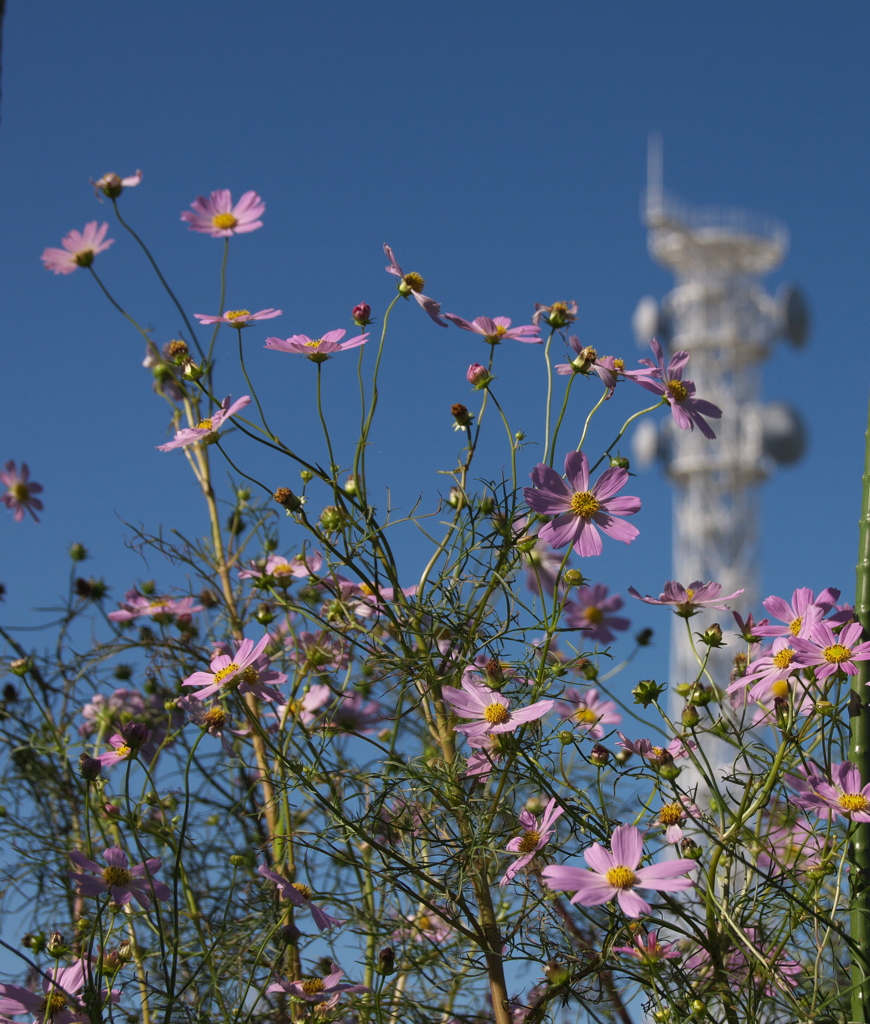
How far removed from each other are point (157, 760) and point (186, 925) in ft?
0.53

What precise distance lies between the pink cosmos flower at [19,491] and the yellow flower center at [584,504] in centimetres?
79

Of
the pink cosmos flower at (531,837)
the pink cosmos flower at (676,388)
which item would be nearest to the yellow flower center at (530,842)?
the pink cosmos flower at (531,837)

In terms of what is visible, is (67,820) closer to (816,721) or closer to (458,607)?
(458,607)

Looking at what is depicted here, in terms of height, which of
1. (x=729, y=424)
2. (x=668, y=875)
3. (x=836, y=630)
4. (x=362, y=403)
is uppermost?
(x=729, y=424)

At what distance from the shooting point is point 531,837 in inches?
30.3

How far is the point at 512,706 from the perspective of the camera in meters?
0.81

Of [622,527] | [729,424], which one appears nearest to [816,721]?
[622,527]

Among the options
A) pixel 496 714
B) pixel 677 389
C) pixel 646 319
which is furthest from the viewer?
pixel 646 319

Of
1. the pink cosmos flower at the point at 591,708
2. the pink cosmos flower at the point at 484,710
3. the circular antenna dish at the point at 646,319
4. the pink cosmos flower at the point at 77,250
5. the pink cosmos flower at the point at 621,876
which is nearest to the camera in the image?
the pink cosmos flower at the point at 621,876

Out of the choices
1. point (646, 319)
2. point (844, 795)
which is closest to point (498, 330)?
point (844, 795)

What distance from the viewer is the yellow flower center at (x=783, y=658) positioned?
0.77 metres

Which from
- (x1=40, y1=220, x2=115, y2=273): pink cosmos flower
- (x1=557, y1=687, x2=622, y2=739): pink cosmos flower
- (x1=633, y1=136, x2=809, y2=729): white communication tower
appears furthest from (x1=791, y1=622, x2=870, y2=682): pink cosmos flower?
(x1=633, y1=136, x2=809, y2=729): white communication tower

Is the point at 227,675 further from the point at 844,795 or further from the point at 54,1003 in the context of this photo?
the point at 844,795

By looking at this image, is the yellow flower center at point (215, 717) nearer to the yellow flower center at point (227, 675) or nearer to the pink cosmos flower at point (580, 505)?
the yellow flower center at point (227, 675)
